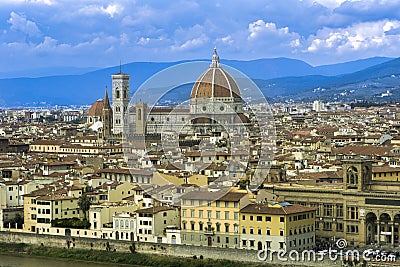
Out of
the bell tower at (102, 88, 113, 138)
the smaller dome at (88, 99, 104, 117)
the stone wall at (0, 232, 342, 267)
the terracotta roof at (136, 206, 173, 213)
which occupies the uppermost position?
the smaller dome at (88, 99, 104, 117)

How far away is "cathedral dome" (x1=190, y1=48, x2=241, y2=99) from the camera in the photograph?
1932 inches

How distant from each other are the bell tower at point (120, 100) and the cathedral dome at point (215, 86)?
1301cm

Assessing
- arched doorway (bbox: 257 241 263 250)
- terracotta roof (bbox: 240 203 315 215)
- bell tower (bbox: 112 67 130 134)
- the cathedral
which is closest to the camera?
terracotta roof (bbox: 240 203 315 215)

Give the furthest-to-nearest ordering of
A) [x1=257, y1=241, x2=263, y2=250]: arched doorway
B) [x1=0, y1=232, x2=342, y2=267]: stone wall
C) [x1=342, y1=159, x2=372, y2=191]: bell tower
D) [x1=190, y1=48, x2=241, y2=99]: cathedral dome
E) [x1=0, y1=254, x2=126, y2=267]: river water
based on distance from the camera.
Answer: [x1=190, y1=48, x2=241, y2=99]: cathedral dome → [x1=0, y1=254, x2=126, y2=267]: river water → [x1=342, y1=159, x2=372, y2=191]: bell tower → [x1=257, y1=241, x2=263, y2=250]: arched doorway → [x1=0, y1=232, x2=342, y2=267]: stone wall

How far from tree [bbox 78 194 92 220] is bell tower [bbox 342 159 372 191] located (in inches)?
262

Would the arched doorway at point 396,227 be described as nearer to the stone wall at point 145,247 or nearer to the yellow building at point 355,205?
the yellow building at point 355,205

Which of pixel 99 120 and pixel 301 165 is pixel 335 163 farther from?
pixel 99 120

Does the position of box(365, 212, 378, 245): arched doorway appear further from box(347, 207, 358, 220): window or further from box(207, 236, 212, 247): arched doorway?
box(207, 236, 212, 247): arched doorway

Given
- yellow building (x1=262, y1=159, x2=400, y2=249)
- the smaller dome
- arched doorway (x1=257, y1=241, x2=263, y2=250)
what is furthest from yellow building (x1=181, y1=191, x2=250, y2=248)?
the smaller dome

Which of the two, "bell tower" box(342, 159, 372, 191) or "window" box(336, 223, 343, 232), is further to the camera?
"window" box(336, 223, 343, 232)

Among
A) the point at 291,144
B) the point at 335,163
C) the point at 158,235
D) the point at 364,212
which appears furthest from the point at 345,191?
the point at 291,144

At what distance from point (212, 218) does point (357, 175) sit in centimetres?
353

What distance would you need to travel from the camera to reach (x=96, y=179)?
29578 millimetres

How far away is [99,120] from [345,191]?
177 ft
